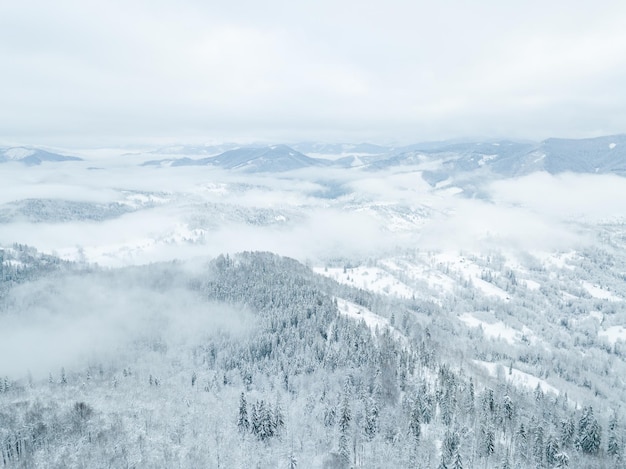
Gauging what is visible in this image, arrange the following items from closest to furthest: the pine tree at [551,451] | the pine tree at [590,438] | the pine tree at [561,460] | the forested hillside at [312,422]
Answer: the pine tree at [561,460], the pine tree at [551,451], the forested hillside at [312,422], the pine tree at [590,438]

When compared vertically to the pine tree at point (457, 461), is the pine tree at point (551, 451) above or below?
below

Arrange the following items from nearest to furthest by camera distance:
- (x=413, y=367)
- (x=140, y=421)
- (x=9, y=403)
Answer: (x=140, y=421)
(x=9, y=403)
(x=413, y=367)

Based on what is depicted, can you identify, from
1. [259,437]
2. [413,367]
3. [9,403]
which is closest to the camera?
[259,437]

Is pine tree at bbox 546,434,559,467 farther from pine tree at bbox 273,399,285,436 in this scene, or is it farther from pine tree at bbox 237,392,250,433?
pine tree at bbox 237,392,250,433

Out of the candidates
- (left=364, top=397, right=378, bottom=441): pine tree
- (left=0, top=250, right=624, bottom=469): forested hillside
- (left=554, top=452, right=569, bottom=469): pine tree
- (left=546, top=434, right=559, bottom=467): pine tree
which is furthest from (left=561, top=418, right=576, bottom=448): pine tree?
(left=364, top=397, right=378, bottom=441): pine tree

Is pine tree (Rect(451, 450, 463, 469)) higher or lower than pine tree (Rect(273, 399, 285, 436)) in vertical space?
higher

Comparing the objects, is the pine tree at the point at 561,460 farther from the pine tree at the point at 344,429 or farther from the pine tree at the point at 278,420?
the pine tree at the point at 278,420

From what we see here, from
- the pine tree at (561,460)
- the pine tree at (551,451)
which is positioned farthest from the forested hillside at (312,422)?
the pine tree at (561,460)

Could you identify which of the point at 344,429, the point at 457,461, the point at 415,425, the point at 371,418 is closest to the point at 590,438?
the point at 457,461

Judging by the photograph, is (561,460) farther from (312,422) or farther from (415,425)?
(312,422)

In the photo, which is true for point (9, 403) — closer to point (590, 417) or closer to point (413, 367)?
point (413, 367)

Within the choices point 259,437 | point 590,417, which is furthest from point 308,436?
point 590,417
